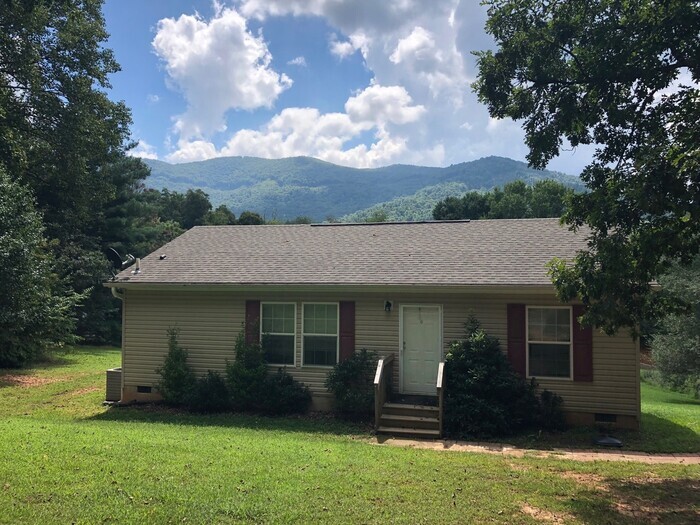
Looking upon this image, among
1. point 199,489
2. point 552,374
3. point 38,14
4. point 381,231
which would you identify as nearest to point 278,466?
point 199,489

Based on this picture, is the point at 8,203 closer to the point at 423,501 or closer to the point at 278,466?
the point at 278,466

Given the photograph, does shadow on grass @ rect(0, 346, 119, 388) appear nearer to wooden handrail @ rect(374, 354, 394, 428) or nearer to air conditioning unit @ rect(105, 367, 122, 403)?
air conditioning unit @ rect(105, 367, 122, 403)

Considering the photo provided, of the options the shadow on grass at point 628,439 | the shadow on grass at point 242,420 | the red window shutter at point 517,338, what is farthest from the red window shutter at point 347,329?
the shadow on grass at point 628,439

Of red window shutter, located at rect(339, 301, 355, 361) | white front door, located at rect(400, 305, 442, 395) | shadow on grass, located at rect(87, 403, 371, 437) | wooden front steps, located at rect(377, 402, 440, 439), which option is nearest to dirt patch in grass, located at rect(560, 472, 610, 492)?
wooden front steps, located at rect(377, 402, 440, 439)

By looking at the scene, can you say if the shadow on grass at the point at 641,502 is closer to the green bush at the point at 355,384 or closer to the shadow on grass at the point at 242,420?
the shadow on grass at the point at 242,420

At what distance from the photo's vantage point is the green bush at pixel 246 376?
1120 cm

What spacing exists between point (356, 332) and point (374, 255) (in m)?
2.18

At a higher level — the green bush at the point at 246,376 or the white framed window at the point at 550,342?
the white framed window at the point at 550,342

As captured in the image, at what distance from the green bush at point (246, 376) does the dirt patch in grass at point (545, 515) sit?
7054 mm

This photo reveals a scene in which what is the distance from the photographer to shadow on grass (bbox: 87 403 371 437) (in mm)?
9867

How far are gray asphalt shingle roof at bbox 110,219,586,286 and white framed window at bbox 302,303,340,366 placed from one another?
0.81 metres

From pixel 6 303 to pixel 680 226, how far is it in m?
18.2

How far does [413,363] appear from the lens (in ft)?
36.7

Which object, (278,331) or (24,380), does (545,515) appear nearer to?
(278,331)
